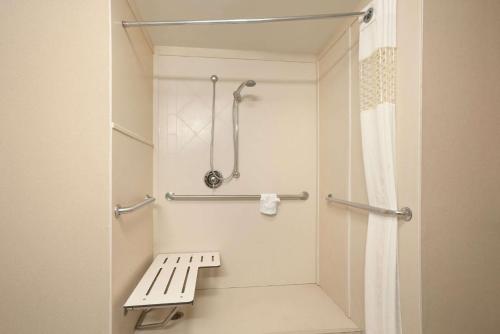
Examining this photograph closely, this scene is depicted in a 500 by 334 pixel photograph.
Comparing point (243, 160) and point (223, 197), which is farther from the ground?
point (243, 160)

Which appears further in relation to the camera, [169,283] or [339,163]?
[339,163]

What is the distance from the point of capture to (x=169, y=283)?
110 cm

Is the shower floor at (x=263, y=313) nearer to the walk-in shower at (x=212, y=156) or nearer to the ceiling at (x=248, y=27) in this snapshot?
the walk-in shower at (x=212, y=156)

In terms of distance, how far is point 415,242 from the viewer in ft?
2.66

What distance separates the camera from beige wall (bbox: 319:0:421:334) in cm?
82

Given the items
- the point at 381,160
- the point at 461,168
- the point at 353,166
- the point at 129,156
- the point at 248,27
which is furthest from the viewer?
the point at 248,27

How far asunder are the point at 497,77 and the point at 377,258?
89cm

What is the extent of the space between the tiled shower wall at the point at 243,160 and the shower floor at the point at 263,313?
0.36 feet

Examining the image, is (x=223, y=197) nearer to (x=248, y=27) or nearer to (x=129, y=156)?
(x=129, y=156)

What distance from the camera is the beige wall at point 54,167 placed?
0.83 metres

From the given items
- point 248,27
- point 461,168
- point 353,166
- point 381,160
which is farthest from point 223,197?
point 461,168

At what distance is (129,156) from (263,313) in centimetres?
124

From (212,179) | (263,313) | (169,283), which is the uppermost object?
(212,179)

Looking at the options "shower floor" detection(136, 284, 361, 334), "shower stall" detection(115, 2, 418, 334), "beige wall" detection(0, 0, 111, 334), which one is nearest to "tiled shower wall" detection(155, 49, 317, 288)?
"shower stall" detection(115, 2, 418, 334)
